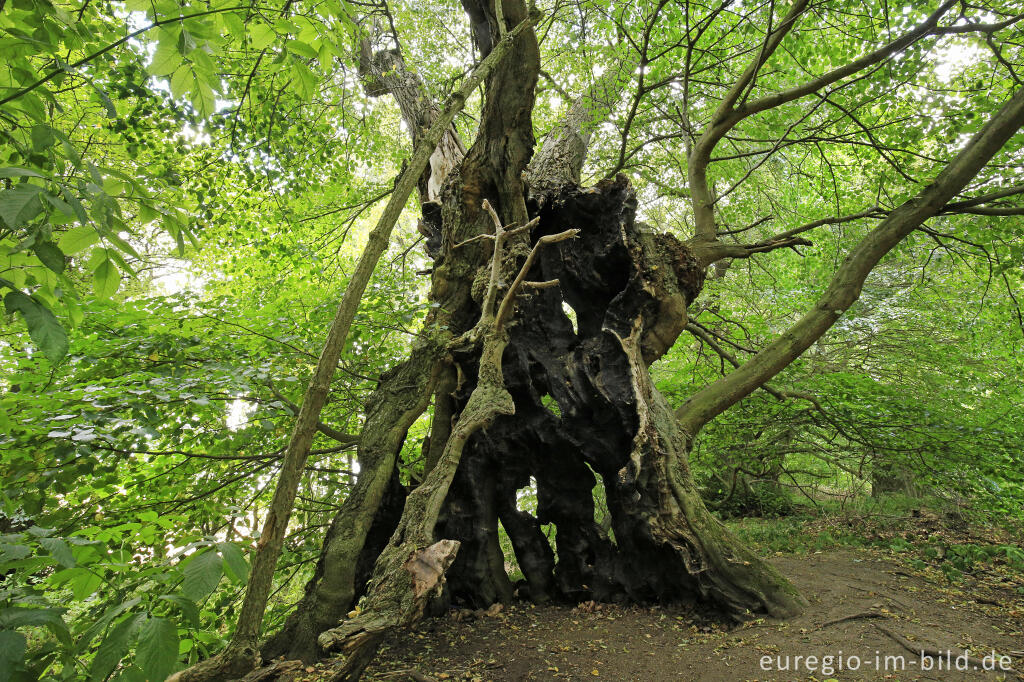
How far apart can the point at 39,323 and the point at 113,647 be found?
646mm

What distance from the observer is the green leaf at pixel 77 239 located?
116cm

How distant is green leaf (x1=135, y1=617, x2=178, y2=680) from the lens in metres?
0.86

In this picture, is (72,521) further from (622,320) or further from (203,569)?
(622,320)

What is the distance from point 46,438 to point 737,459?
306 inches

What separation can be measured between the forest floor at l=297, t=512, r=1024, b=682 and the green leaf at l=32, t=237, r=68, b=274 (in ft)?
8.06

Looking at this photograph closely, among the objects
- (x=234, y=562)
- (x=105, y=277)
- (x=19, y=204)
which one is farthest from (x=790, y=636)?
(x=19, y=204)

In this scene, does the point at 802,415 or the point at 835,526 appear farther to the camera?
the point at 802,415

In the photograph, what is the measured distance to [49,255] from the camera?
106 centimetres

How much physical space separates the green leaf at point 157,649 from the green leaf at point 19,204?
76cm

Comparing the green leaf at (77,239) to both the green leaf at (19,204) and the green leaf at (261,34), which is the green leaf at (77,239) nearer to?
the green leaf at (19,204)

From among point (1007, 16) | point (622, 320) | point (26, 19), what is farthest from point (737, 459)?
point (26, 19)

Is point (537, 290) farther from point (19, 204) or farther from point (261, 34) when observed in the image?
point (19, 204)

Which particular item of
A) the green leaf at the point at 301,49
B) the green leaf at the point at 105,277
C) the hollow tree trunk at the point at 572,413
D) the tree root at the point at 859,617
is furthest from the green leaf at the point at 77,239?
the tree root at the point at 859,617

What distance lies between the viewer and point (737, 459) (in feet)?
24.5
